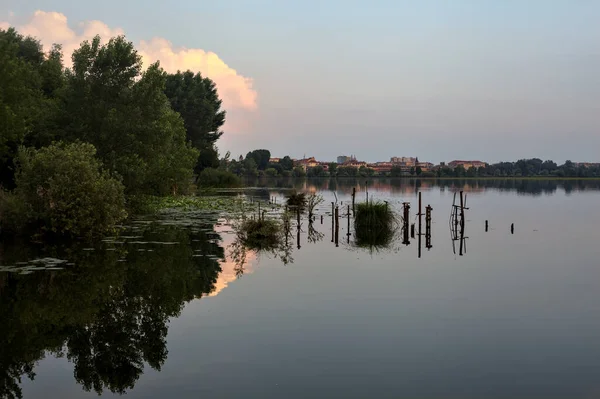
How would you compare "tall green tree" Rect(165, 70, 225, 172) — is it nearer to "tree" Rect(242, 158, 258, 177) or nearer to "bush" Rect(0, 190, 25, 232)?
"bush" Rect(0, 190, 25, 232)

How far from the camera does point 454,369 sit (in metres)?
12.2

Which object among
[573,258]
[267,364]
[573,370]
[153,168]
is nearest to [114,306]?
[267,364]

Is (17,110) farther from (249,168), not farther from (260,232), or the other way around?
(249,168)

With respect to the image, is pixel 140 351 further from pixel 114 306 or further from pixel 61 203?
pixel 61 203

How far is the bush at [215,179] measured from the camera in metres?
88.8

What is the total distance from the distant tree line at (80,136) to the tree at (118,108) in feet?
0.22

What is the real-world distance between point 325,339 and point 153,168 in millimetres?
29740

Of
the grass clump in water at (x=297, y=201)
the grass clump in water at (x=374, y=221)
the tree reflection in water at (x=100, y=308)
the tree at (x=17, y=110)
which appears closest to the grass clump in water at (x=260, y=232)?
the tree reflection in water at (x=100, y=308)

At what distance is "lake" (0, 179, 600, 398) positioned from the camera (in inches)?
446

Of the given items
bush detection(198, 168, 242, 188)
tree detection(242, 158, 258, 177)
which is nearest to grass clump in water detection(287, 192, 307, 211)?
bush detection(198, 168, 242, 188)

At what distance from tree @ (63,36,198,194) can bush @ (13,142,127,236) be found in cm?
881

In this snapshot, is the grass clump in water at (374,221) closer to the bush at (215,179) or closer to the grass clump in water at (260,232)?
the grass clump in water at (260,232)

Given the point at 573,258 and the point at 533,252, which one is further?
the point at 533,252

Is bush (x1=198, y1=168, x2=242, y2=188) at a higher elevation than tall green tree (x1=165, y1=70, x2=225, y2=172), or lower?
lower
